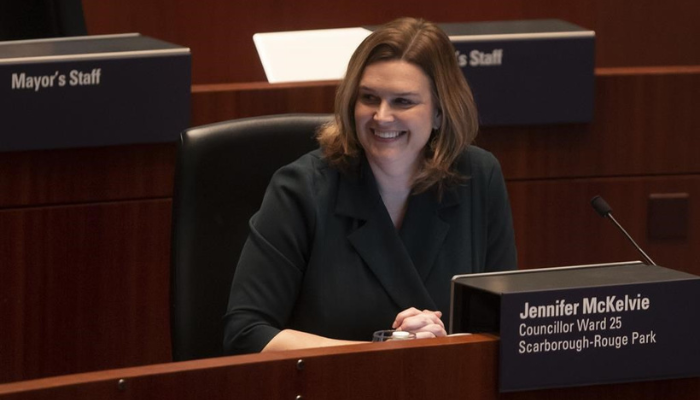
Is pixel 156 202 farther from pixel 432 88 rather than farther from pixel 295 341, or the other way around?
pixel 295 341

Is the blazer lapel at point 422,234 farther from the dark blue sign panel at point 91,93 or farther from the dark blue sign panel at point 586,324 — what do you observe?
the dark blue sign panel at point 91,93

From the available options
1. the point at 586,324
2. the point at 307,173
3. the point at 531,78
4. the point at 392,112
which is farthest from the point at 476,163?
the point at 531,78

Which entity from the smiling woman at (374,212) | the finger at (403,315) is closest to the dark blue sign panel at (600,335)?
the finger at (403,315)

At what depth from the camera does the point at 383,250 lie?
2.32 meters

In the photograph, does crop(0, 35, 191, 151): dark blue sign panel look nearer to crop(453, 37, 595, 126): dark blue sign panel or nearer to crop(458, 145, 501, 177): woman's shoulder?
crop(453, 37, 595, 126): dark blue sign panel

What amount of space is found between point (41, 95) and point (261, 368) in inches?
64.2

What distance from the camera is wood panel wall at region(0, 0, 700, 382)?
319 centimetres

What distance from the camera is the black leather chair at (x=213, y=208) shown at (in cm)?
239

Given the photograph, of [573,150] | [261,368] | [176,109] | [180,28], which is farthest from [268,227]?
[180,28]

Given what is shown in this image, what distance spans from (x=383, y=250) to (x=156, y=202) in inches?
43.0

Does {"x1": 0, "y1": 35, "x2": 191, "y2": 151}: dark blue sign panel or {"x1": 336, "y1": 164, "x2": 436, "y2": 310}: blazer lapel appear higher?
{"x1": 0, "y1": 35, "x2": 191, "y2": 151}: dark blue sign panel

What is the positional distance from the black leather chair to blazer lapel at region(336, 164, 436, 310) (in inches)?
7.9

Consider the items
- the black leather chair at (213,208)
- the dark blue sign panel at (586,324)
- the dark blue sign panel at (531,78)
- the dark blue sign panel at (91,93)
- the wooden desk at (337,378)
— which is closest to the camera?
the wooden desk at (337,378)

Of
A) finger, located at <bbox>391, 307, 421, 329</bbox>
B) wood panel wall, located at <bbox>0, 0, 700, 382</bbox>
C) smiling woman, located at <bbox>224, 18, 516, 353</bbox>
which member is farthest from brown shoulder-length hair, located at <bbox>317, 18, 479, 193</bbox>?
wood panel wall, located at <bbox>0, 0, 700, 382</bbox>
